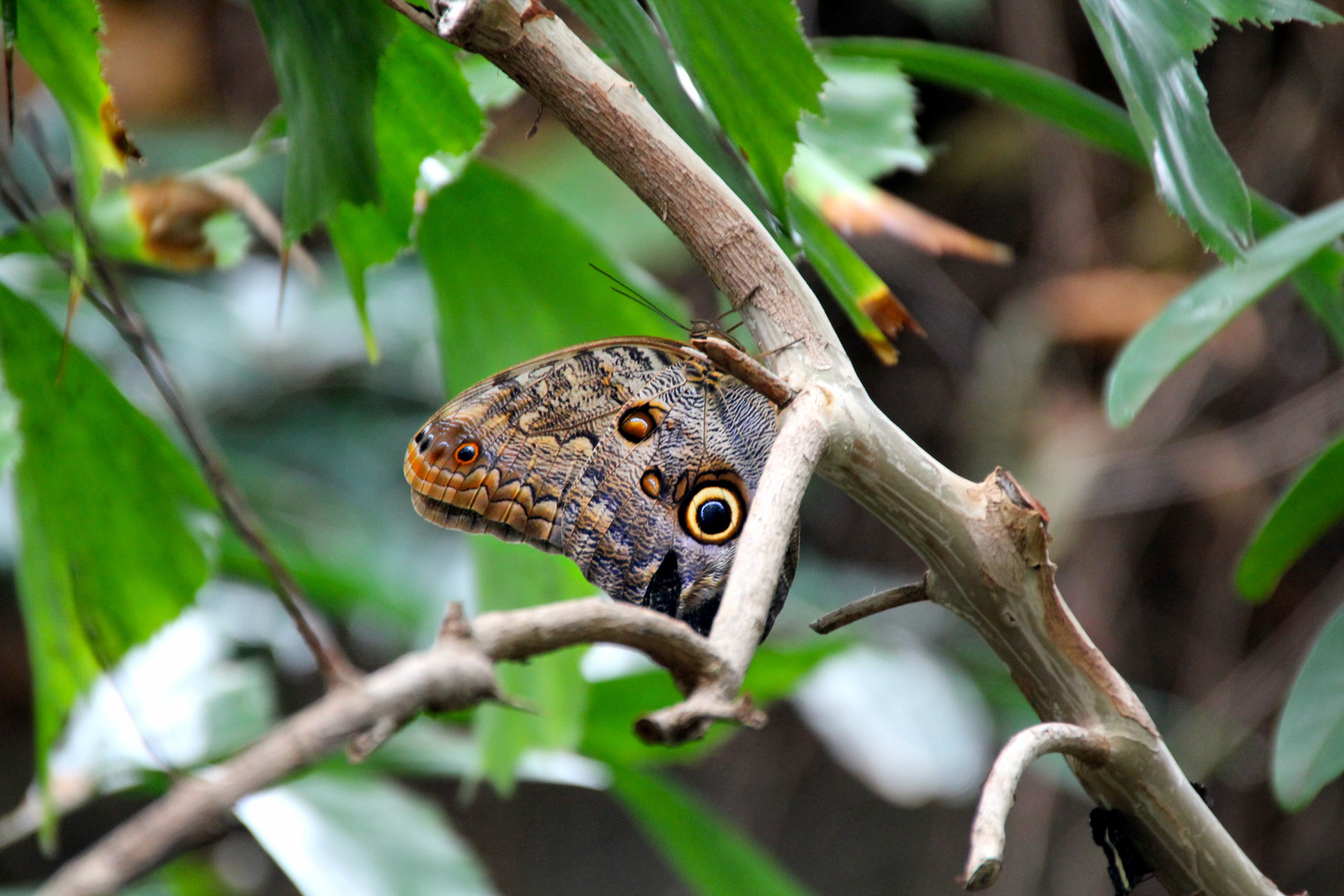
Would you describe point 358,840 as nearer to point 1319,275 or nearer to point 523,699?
point 523,699

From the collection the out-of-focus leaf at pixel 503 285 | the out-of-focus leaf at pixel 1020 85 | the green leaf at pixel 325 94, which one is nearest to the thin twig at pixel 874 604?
the green leaf at pixel 325 94

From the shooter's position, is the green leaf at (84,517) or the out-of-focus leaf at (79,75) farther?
the green leaf at (84,517)

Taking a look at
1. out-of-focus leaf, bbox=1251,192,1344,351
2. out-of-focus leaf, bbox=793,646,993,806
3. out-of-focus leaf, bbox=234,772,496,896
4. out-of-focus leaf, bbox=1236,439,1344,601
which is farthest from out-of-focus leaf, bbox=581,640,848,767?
out-of-focus leaf, bbox=1251,192,1344,351

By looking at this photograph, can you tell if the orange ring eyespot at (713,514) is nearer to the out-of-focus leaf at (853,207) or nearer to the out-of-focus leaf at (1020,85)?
the out-of-focus leaf at (853,207)

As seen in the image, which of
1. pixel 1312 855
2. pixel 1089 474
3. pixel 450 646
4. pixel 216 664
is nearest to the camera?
pixel 450 646

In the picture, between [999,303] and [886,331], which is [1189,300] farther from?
[999,303]

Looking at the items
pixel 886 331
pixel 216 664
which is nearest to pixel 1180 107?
pixel 886 331

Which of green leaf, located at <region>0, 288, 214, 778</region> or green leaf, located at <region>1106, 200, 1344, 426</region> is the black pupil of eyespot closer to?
green leaf, located at <region>1106, 200, 1344, 426</region>
